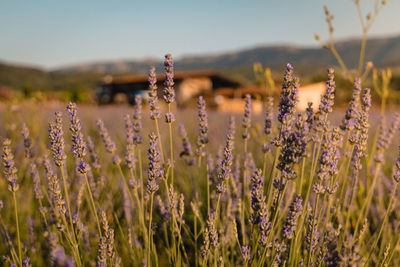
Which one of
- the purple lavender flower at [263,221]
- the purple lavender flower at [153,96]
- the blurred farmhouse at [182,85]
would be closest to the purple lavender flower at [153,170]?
the purple lavender flower at [153,96]

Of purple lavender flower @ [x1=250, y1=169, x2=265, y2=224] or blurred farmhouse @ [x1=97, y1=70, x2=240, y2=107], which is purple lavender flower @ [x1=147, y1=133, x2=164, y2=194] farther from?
blurred farmhouse @ [x1=97, y1=70, x2=240, y2=107]

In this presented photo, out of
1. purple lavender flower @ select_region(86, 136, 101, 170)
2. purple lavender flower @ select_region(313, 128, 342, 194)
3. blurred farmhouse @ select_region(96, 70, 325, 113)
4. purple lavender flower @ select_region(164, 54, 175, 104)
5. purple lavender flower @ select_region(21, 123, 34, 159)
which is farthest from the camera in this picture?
blurred farmhouse @ select_region(96, 70, 325, 113)

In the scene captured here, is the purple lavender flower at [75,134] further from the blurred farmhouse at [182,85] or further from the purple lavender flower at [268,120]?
the blurred farmhouse at [182,85]

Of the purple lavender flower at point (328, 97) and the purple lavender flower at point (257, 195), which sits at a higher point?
the purple lavender flower at point (328, 97)

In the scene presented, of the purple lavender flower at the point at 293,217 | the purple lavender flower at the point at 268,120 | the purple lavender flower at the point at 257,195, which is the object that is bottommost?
the purple lavender flower at the point at 293,217

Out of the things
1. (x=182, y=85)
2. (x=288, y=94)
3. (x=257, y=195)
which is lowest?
(x=257, y=195)

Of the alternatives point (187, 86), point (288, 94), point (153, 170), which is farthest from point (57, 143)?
point (187, 86)

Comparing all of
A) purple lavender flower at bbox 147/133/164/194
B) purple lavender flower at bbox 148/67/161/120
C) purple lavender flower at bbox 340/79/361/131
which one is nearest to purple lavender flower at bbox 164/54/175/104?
purple lavender flower at bbox 148/67/161/120

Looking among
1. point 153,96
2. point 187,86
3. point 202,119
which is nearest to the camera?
point 153,96

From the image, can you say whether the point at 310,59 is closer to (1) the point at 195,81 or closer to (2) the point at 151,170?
(1) the point at 195,81

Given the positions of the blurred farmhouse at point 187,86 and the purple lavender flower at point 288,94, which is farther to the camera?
the blurred farmhouse at point 187,86

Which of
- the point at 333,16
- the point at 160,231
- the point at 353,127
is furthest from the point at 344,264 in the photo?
the point at 333,16

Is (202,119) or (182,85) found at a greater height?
(182,85)

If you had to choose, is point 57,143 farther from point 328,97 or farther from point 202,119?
point 328,97
